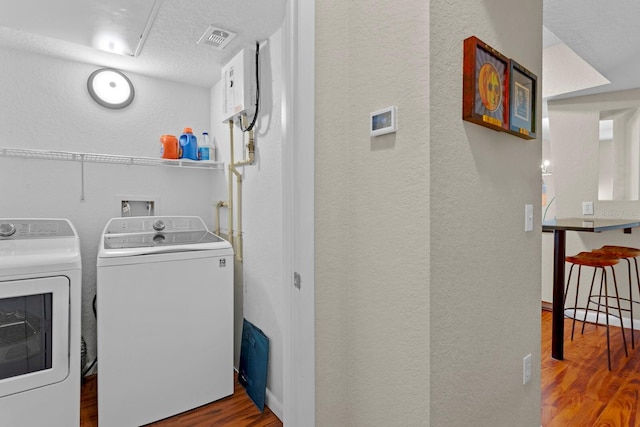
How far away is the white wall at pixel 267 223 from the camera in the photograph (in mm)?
1980

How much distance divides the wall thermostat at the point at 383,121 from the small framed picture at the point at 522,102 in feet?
1.66

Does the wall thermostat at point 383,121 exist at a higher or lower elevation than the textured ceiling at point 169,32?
lower

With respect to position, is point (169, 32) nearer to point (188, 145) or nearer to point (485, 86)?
point (188, 145)

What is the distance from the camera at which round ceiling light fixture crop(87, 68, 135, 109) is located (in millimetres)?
2461

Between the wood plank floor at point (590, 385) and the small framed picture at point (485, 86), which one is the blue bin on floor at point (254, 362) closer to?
the wood plank floor at point (590, 385)

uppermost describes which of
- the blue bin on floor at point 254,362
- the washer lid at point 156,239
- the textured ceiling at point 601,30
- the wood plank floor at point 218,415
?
the textured ceiling at point 601,30

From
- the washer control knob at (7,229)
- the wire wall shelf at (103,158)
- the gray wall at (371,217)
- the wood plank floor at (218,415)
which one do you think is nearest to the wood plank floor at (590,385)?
the gray wall at (371,217)

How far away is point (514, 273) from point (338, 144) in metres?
0.89

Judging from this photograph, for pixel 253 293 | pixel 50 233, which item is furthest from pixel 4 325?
pixel 253 293

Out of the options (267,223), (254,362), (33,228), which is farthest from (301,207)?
(33,228)

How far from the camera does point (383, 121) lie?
1114mm

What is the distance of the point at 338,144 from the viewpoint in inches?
49.5

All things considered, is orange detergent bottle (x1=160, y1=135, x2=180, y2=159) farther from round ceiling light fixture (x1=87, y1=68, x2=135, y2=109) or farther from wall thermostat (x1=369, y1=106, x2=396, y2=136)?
wall thermostat (x1=369, y1=106, x2=396, y2=136)

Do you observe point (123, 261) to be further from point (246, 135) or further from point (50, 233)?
point (246, 135)
